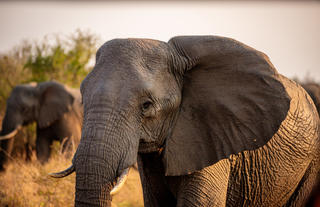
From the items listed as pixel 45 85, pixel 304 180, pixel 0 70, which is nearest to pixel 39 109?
pixel 45 85

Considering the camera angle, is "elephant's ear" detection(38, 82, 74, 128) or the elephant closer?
the elephant

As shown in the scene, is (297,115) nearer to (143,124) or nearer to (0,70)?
(143,124)

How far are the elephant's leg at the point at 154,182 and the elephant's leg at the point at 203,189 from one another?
14.2 inches

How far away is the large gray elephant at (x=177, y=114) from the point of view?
2.76 meters

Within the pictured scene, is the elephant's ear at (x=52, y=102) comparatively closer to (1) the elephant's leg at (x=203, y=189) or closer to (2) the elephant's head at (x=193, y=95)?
(2) the elephant's head at (x=193, y=95)

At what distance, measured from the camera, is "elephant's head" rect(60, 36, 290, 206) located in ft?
9.67

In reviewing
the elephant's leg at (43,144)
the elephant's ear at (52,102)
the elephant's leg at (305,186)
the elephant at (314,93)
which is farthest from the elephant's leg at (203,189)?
the elephant's ear at (52,102)

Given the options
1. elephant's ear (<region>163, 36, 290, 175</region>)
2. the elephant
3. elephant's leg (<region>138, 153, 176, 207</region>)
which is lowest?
elephant's leg (<region>138, 153, 176, 207</region>)

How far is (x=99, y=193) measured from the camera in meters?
2.71

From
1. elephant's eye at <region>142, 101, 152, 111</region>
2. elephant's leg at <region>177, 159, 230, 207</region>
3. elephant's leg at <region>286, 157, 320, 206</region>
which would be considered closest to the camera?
elephant's eye at <region>142, 101, 152, 111</region>

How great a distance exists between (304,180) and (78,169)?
290 cm

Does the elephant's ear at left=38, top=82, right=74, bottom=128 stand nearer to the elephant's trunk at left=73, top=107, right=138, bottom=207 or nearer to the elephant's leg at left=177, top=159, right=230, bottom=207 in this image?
the elephant's leg at left=177, top=159, right=230, bottom=207

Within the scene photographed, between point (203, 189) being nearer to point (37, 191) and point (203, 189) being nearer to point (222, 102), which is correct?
point (222, 102)

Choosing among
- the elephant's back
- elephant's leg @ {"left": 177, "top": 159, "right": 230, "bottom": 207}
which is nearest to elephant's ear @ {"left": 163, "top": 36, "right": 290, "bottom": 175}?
elephant's leg @ {"left": 177, "top": 159, "right": 230, "bottom": 207}
